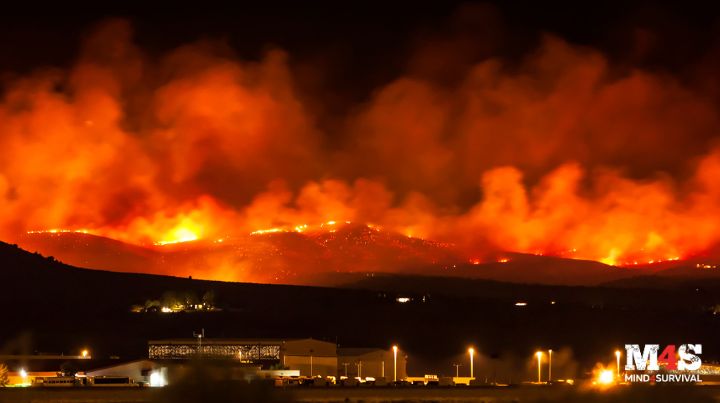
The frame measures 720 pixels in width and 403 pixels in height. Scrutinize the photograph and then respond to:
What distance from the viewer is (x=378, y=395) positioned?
64.7 metres

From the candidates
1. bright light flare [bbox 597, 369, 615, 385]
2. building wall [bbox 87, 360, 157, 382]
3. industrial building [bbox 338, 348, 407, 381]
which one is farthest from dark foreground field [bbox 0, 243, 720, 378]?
building wall [bbox 87, 360, 157, 382]

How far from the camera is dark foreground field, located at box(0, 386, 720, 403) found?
55.7 metres

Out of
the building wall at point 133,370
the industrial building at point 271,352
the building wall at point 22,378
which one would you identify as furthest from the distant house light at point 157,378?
the industrial building at point 271,352

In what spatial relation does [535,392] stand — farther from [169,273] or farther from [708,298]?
[169,273]

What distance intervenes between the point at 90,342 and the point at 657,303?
1770 inches

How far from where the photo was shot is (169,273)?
138500 mm

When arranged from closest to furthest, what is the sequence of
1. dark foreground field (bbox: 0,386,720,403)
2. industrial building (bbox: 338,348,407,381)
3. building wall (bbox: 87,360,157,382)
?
dark foreground field (bbox: 0,386,720,403) < building wall (bbox: 87,360,157,382) < industrial building (bbox: 338,348,407,381)

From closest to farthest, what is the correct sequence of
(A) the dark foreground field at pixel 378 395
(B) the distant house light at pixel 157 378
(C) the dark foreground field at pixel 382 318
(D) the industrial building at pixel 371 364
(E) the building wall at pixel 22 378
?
(A) the dark foreground field at pixel 378 395 → (B) the distant house light at pixel 157 378 → (E) the building wall at pixel 22 378 → (D) the industrial building at pixel 371 364 → (C) the dark foreground field at pixel 382 318

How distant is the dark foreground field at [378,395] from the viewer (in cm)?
5569

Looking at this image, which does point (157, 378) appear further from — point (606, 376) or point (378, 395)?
point (606, 376)

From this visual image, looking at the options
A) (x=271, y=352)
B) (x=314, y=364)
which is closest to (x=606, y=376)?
(x=314, y=364)

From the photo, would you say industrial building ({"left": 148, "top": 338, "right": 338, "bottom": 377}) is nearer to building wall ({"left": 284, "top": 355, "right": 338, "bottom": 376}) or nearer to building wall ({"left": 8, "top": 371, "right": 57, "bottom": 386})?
building wall ({"left": 284, "top": 355, "right": 338, "bottom": 376})

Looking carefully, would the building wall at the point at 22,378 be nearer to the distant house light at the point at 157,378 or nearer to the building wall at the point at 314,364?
the distant house light at the point at 157,378

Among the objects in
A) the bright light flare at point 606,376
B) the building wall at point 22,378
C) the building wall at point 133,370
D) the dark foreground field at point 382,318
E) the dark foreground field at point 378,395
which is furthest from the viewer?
the dark foreground field at point 382,318
